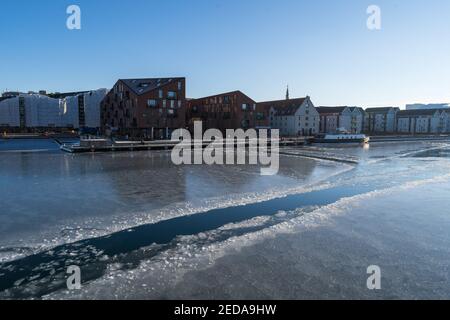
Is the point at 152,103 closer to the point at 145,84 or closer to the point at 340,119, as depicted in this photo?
the point at 145,84

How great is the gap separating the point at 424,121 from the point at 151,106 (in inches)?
3874

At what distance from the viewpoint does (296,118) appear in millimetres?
77250

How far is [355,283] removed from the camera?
6.75 metres

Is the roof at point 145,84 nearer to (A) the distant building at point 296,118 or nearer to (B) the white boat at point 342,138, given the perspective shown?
(A) the distant building at point 296,118

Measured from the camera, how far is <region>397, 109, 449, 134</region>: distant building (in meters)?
111

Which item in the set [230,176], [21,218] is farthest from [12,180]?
[230,176]

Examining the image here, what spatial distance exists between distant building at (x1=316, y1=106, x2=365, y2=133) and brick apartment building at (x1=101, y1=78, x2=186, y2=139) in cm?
5093

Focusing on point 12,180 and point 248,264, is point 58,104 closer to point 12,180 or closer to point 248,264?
point 12,180

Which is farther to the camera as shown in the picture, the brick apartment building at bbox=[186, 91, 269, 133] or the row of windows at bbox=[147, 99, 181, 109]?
the brick apartment building at bbox=[186, 91, 269, 133]

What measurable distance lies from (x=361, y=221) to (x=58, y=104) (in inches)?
3852

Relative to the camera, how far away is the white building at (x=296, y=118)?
254 feet

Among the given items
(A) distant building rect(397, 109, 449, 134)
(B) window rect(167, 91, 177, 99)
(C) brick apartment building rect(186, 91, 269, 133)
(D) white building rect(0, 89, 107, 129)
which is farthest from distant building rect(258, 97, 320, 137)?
(A) distant building rect(397, 109, 449, 134)

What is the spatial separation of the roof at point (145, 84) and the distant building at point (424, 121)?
88.9 metres

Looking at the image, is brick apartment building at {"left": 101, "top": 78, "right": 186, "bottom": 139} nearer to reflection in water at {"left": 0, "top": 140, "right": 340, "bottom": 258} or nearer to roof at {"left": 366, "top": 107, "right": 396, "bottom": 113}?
reflection in water at {"left": 0, "top": 140, "right": 340, "bottom": 258}
